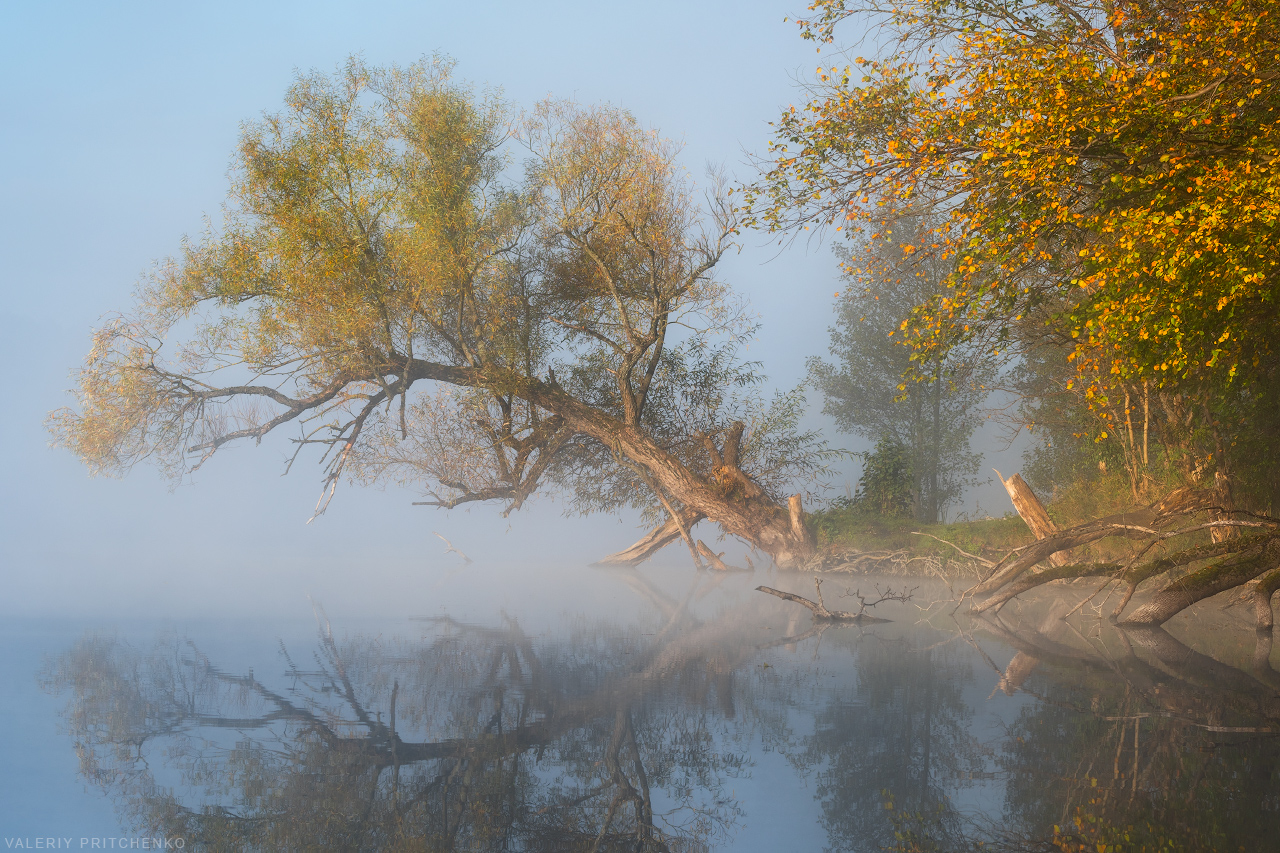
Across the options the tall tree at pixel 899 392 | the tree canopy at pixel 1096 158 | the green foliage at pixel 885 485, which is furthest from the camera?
the tall tree at pixel 899 392

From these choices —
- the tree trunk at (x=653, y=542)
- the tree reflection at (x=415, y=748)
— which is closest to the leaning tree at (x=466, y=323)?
the tree trunk at (x=653, y=542)

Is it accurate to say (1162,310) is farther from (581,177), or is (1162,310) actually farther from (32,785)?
(581,177)

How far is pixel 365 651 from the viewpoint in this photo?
29.8 feet

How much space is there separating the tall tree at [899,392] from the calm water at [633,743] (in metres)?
15.9

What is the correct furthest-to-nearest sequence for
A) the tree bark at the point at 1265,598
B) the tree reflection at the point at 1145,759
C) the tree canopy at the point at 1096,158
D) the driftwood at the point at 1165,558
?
1. the tree bark at the point at 1265,598
2. the driftwood at the point at 1165,558
3. the tree canopy at the point at 1096,158
4. the tree reflection at the point at 1145,759

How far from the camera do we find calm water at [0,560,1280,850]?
4152 millimetres

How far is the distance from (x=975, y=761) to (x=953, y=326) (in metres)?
6.54

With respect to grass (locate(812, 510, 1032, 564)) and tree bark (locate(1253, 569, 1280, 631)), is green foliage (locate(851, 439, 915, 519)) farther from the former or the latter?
tree bark (locate(1253, 569, 1280, 631))

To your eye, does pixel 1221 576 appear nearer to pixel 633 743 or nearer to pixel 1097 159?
pixel 1097 159

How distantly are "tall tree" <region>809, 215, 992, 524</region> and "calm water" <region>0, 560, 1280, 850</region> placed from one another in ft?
52.2

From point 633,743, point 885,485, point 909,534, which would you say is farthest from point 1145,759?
point 885,485

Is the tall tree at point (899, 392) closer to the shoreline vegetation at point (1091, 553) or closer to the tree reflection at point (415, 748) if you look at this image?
the shoreline vegetation at point (1091, 553)

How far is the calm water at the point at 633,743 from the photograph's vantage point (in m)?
4.15

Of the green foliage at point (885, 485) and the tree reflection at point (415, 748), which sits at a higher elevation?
the green foliage at point (885, 485)
